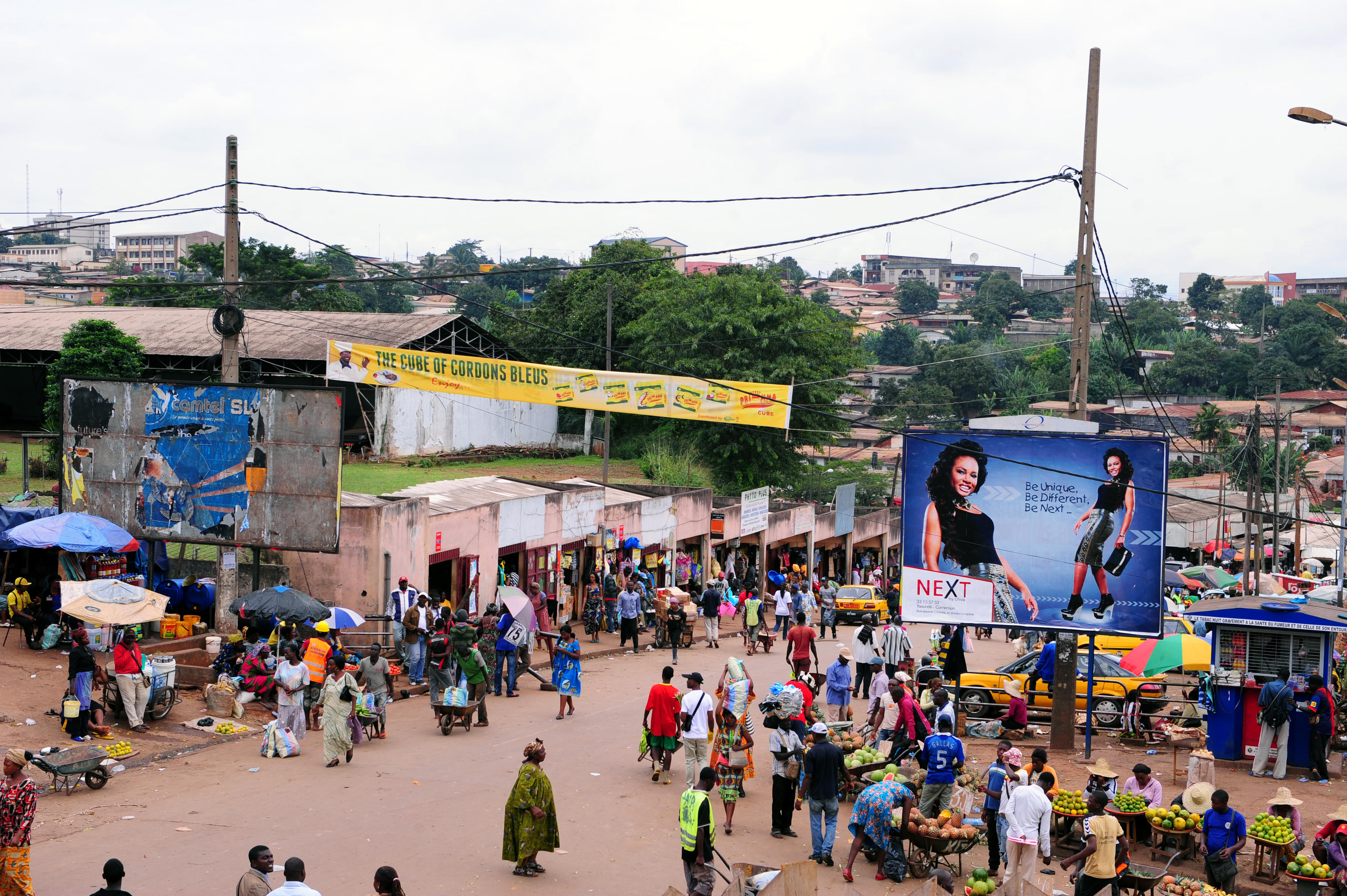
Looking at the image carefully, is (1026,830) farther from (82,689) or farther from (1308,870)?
(82,689)

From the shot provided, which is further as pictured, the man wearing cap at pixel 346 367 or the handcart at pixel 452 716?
the man wearing cap at pixel 346 367

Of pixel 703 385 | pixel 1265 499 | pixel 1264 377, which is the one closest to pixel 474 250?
pixel 1264 377

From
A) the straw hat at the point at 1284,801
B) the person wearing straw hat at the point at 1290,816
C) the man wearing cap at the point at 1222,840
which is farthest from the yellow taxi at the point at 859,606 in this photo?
the man wearing cap at the point at 1222,840

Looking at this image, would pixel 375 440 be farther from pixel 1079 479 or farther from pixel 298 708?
pixel 1079 479

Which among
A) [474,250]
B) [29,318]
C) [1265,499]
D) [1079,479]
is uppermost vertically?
[474,250]

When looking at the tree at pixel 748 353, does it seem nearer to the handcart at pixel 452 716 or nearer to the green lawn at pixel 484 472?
the green lawn at pixel 484 472

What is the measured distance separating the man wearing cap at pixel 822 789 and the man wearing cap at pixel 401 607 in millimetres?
9877

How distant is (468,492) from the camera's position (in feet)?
84.8

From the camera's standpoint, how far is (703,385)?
25.8 meters

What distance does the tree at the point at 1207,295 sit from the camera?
148625mm

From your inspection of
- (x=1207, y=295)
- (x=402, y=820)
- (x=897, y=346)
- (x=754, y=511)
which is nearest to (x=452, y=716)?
(x=402, y=820)

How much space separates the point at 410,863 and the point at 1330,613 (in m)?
12.4

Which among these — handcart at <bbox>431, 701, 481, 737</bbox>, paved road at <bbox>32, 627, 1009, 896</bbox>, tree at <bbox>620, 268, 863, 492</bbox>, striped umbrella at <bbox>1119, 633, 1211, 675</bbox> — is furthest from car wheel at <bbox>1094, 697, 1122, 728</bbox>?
tree at <bbox>620, 268, 863, 492</bbox>

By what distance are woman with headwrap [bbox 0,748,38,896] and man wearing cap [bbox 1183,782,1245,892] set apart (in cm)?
1008
